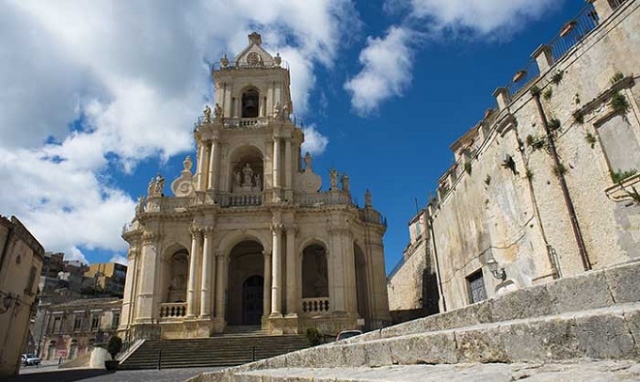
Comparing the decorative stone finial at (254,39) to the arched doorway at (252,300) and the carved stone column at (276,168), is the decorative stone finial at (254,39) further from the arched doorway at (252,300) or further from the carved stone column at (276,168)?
the arched doorway at (252,300)

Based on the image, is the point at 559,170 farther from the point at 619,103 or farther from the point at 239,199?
the point at 239,199

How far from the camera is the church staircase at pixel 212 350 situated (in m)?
18.1

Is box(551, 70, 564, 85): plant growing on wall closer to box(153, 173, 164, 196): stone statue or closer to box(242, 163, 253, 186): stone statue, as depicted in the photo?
box(242, 163, 253, 186): stone statue

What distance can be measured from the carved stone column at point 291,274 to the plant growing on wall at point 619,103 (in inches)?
672

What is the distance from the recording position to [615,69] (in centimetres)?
998

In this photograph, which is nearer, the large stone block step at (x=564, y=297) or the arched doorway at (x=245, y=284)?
the large stone block step at (x=564, y=297)

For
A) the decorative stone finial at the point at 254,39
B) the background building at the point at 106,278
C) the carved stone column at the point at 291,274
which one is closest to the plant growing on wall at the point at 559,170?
the carved stone column at the point at 291,274

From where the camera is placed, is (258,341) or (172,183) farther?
(172,183)

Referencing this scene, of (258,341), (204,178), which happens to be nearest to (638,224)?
(258,341)

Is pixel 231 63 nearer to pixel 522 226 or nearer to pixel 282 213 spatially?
pixel 282 213

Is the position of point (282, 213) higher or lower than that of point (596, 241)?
higher

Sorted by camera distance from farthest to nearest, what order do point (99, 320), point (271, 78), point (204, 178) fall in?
point (99, 320) → point (271, 78) → point (204, 178)

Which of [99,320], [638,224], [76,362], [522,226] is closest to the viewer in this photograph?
[638,224]

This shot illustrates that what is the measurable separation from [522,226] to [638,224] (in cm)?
359
